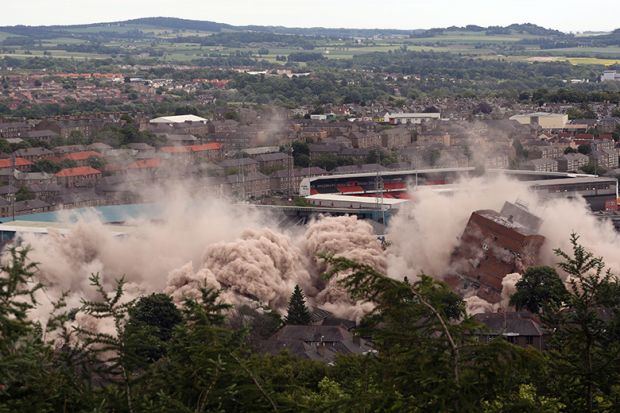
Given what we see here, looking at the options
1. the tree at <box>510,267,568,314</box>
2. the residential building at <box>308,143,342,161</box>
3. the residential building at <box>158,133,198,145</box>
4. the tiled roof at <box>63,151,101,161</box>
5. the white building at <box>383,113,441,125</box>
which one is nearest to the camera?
the tree at <box>510,267,568,314</box>

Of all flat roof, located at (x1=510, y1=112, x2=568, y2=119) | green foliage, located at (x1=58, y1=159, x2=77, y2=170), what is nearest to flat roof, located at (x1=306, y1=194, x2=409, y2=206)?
green foliage, located at (x1=58, y1=159, x2=77, y2=170)

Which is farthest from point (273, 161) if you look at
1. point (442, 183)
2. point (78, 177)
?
point (442, 183)

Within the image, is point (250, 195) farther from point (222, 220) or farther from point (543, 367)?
point (543, 367)

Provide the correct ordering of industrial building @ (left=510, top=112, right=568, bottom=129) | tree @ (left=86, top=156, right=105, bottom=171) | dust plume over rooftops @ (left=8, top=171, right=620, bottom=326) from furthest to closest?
industrial building @ (left=510, top=112, right=568, bottom=129), tree @ (left=86, top=156, right=105, bottom=171), dust plume over rooftops @ (left=8, top=171, right=620, bottom=326)

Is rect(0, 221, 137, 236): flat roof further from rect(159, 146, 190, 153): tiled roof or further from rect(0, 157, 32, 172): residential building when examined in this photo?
rect(159, 146, 190, 153): tiled roof

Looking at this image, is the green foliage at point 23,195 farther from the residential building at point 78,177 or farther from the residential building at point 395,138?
the residential building at point 395,138

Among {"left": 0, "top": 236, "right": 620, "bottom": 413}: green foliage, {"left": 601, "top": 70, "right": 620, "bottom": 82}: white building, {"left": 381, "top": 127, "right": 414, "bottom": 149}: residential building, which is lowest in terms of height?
{"left": 601, "top": 70, "right": 620, "bottom": 82}: white building

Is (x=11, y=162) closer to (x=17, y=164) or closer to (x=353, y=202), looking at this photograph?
(x=17, y=164)

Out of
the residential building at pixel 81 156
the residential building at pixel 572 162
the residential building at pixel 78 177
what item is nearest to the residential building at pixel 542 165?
the residential building at pixel 572 162

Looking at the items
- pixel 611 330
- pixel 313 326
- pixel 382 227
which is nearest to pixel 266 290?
pixel 313 326
